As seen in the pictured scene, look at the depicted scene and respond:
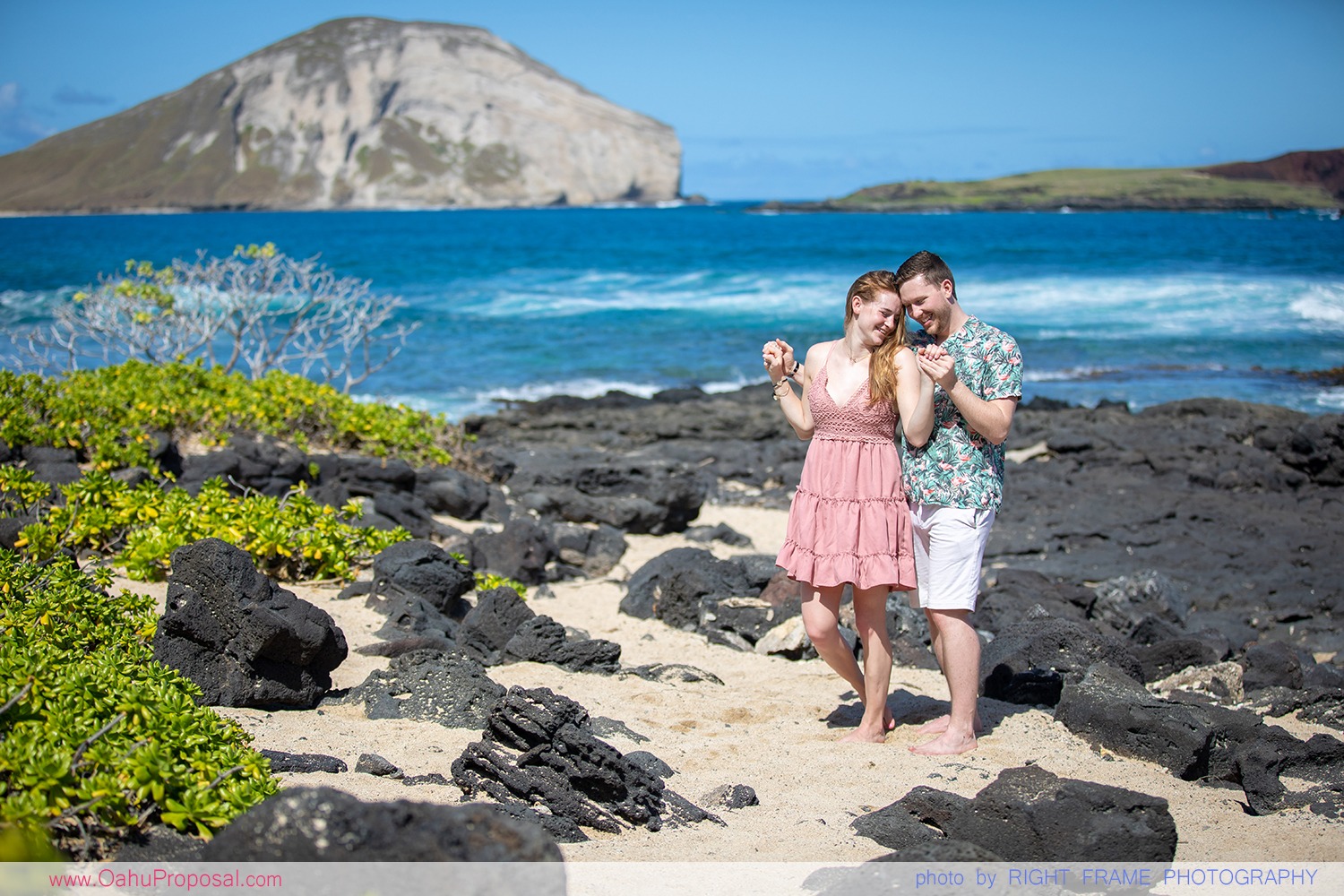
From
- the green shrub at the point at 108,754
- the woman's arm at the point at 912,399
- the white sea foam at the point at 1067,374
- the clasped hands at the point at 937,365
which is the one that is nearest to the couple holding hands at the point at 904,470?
the woman's arm at the point at 912,399

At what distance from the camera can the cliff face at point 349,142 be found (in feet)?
389

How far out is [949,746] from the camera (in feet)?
14.2

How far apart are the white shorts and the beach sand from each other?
69 centimetres

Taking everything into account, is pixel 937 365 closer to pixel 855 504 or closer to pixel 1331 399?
pixel 855 504

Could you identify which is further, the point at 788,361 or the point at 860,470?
the point at 788,361

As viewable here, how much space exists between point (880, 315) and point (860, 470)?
613mm

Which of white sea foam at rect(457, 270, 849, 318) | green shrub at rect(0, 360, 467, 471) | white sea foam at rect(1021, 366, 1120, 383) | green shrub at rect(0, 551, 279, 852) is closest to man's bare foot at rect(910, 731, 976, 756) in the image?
green shrub at rect(0, 551, 279, 852)

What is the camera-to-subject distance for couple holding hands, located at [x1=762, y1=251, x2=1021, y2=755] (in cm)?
407

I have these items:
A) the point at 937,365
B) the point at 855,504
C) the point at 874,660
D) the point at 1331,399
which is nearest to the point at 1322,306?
the point at 1331,399

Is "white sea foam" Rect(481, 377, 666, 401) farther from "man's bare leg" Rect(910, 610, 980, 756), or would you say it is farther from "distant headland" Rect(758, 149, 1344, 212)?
"distant headland" Rect(758, 149, 1344, 212)

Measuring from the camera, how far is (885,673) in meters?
4.40

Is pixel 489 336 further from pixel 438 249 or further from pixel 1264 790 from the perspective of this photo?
pixel 438 249

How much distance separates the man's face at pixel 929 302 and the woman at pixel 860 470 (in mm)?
50

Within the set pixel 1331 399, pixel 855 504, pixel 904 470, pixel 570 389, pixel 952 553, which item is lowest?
pixel 1331 399
